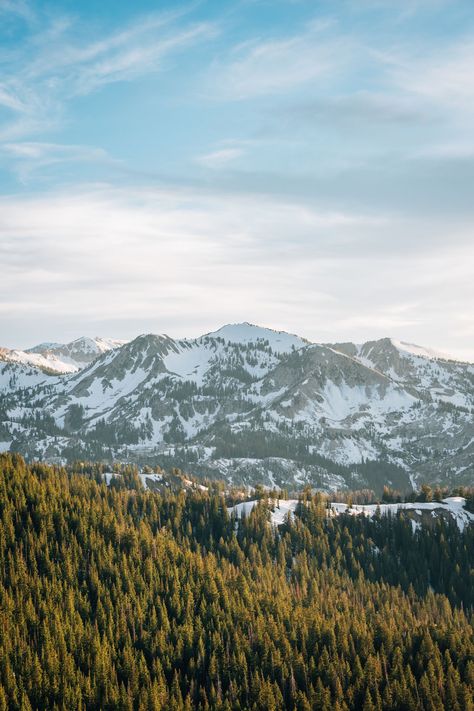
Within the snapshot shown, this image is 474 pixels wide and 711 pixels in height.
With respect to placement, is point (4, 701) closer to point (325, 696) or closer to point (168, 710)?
point (168, 710)

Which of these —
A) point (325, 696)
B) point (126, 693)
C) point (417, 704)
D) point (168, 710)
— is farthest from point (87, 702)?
point (417, 704)

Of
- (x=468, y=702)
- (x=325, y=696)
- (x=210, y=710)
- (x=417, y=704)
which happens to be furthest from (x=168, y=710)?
(x=468, y=702)

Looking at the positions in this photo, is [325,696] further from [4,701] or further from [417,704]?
[4,701]

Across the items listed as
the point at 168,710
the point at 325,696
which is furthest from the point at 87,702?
the point at 325,696

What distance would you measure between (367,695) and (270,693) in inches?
980

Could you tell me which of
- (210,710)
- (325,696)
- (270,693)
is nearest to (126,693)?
(210,710)

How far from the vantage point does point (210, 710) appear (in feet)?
649

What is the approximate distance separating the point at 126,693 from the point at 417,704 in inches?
2976

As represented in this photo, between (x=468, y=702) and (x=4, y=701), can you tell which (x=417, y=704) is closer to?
(x=468, y=702)

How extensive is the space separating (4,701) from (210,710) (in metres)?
51.9

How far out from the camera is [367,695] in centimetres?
19562

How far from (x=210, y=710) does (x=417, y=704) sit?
176 ft

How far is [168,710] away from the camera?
192375mm

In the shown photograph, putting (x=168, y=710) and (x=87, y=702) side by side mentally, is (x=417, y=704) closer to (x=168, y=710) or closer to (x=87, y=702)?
(x=168, y=710)
